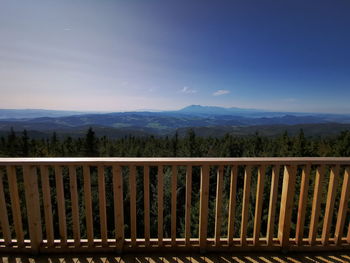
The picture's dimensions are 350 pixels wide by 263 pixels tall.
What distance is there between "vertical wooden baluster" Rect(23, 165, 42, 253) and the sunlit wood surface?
20 centimetres

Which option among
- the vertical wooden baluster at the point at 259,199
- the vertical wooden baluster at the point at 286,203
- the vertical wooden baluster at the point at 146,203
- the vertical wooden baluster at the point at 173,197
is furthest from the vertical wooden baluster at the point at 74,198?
the vertical wooden baluster at the point at 286,203

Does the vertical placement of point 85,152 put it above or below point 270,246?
below

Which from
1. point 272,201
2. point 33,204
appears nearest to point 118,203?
point 33,204

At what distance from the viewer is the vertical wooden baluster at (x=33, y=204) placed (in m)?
2.10

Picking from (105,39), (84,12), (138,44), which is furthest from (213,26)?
(84,12)

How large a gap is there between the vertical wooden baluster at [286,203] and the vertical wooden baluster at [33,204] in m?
2.93

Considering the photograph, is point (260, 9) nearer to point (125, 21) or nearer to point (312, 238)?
point (125, 21)

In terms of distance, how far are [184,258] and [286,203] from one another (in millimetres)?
1405

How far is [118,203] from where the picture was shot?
2.18m

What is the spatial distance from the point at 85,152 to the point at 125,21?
25.9 meters

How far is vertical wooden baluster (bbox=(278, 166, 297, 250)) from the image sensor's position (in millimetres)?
2215

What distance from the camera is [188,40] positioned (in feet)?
22.6

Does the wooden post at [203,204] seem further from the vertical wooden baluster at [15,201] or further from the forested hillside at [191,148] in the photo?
the forested hillside at [191,148]

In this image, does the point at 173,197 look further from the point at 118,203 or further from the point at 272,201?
the point at 272,201
